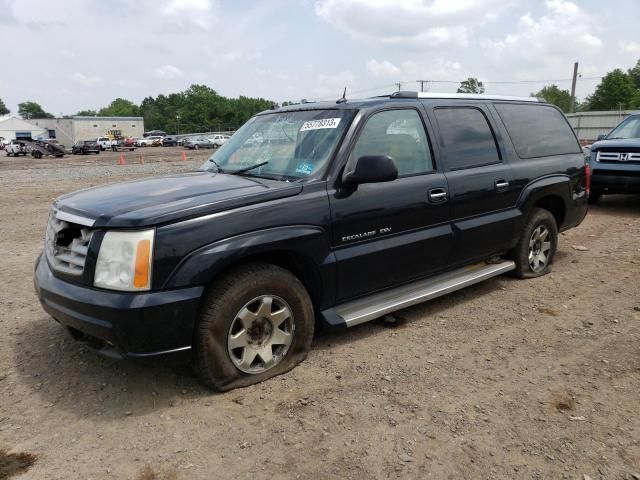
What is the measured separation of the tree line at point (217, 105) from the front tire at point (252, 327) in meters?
64.1

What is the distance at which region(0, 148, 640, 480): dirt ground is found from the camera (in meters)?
2.63

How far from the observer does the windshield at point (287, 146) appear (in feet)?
12.4

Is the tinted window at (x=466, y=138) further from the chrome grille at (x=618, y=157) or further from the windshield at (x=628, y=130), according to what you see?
the windshield at (x=628, y=130)

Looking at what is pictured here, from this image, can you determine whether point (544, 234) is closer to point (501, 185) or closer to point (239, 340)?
point (501, 185)

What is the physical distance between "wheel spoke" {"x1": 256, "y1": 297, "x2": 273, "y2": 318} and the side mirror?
40.1 inches

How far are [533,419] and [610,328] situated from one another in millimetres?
1762

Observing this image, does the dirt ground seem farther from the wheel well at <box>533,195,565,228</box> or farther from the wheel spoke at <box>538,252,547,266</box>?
the wheel well at <box>533,195,565,228</box>

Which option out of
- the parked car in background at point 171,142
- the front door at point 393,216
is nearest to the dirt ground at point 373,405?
the front door at point 393,216

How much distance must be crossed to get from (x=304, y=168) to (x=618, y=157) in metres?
7.88

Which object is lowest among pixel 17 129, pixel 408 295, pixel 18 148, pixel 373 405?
pixel 373 405

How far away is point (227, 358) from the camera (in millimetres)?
3205

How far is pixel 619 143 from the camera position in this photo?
9.35 meters

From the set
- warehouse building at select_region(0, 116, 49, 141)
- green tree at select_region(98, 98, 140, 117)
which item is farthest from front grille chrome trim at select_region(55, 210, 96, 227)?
green tree at select_region(98, 98, 140, 117)

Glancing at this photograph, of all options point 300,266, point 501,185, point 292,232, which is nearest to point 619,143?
point 501,185
